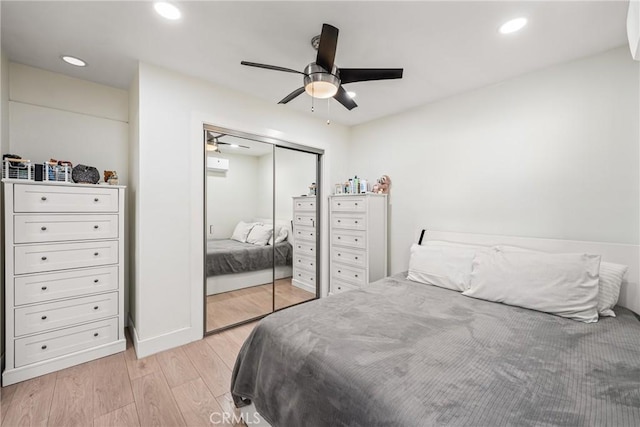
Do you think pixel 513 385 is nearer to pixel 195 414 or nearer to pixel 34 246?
pixel 195 414

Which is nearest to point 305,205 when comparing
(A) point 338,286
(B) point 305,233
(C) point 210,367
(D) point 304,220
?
(D) point 304,220

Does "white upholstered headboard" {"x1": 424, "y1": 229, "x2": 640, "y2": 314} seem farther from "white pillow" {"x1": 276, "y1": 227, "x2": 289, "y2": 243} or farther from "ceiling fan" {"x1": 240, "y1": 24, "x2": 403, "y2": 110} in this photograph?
"white pillow" {"x1": 276, "y1": 227, "x2": 289, "y2": 243}

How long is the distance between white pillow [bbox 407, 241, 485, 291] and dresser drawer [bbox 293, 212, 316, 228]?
141cm

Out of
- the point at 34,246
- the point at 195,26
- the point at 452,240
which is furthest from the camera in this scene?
the point at 452,240

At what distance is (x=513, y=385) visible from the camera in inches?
41.2

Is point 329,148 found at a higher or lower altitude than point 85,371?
higher

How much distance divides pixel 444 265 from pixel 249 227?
207 cm

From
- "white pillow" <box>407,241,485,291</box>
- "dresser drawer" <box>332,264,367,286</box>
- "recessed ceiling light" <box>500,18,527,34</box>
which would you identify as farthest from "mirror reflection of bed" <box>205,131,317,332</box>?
"recessed ceiling light" <box>500,18,527,34</box>

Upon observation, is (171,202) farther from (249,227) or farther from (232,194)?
(249,227)

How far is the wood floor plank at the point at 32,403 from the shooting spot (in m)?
1.60

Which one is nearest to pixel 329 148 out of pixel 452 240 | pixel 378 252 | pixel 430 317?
pixel 378 252

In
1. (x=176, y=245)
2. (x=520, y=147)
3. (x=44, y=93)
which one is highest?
(x=44, y=93)

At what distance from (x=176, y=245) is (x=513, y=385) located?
2520 millimetres

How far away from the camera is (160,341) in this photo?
236 cm
